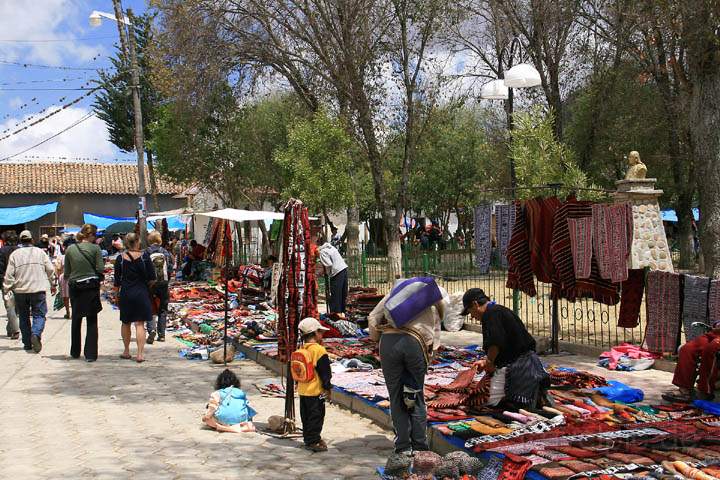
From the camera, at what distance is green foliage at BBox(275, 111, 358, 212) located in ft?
74.1

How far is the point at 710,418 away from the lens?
6.52m

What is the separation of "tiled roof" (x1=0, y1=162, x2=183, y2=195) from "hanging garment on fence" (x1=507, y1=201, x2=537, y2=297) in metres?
39.1

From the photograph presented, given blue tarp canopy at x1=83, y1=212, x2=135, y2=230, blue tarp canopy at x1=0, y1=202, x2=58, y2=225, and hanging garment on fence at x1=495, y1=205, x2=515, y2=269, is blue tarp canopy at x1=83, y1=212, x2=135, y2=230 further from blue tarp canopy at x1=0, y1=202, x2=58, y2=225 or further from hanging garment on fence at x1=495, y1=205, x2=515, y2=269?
hanging garment on fence at x1=495, y1=205, x2=515, y2=269

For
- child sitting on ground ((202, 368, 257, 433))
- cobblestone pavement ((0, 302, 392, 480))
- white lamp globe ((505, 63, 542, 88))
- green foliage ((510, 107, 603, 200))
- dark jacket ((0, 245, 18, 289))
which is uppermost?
white lamp globe ((505, 63, 542, 88))

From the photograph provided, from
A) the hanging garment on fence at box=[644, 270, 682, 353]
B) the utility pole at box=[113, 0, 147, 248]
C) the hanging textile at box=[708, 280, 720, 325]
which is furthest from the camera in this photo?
the utility pole at box=[113, 0, 147, 248]

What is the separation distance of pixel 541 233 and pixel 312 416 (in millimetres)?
5236

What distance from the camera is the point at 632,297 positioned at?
33.7 feet

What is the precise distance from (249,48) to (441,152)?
1504 centimetres

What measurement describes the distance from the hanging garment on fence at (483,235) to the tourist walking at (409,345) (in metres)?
6.28

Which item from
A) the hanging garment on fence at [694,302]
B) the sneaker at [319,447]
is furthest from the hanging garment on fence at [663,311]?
the sneaker at [319,447]

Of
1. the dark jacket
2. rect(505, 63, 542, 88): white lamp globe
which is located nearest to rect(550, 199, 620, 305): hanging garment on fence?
rect(505, 63, 542, 88): white lamp globe

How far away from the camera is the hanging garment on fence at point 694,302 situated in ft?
28.2

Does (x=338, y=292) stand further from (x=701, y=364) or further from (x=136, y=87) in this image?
(x=136, y=87)

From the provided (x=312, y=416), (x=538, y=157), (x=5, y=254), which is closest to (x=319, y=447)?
(x=312, y=416)
